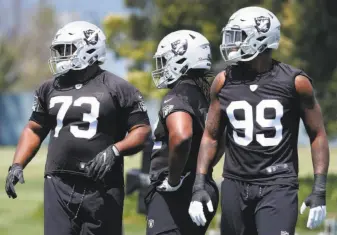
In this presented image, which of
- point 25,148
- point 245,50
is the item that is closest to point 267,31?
point 245,50

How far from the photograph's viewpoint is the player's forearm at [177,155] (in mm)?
7305

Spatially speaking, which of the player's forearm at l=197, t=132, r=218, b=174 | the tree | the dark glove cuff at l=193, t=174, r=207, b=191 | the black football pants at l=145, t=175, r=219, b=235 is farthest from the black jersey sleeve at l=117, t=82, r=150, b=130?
the tree

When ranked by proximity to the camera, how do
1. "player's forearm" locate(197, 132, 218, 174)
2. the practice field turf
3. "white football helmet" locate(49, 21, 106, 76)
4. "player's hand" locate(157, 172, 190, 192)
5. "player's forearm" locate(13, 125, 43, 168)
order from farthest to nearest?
the practice field turf, "player's forearm" locate(13, 125, 43, 168), "white football helmet" locate(49, 21, 106, 76), "player's hand" locate(157, 172, 190, 192), "player's forearm" locate(197, 132, 218, 174)

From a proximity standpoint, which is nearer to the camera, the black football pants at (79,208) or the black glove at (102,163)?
the black glove at (102,163)

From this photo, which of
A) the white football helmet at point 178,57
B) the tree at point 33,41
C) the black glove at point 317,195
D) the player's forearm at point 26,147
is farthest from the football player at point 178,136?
the tree at point 33,41

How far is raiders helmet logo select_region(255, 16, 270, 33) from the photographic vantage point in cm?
714

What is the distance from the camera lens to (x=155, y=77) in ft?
25.9

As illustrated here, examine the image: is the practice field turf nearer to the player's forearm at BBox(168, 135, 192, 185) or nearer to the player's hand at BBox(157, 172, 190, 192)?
the player's hand at BBox(157, 172, 190, 192)

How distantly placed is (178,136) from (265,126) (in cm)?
65

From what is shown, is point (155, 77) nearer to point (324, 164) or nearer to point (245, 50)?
point (245, 50)

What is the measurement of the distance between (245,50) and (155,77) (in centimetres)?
101

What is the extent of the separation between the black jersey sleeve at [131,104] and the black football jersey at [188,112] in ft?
0.58

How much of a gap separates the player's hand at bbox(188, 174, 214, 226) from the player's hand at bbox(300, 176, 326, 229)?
2.19ft

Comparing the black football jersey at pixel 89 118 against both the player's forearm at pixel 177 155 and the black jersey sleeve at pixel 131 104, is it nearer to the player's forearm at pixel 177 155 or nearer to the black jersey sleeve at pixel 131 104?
the black jersey sleeve at pixel 131 104
